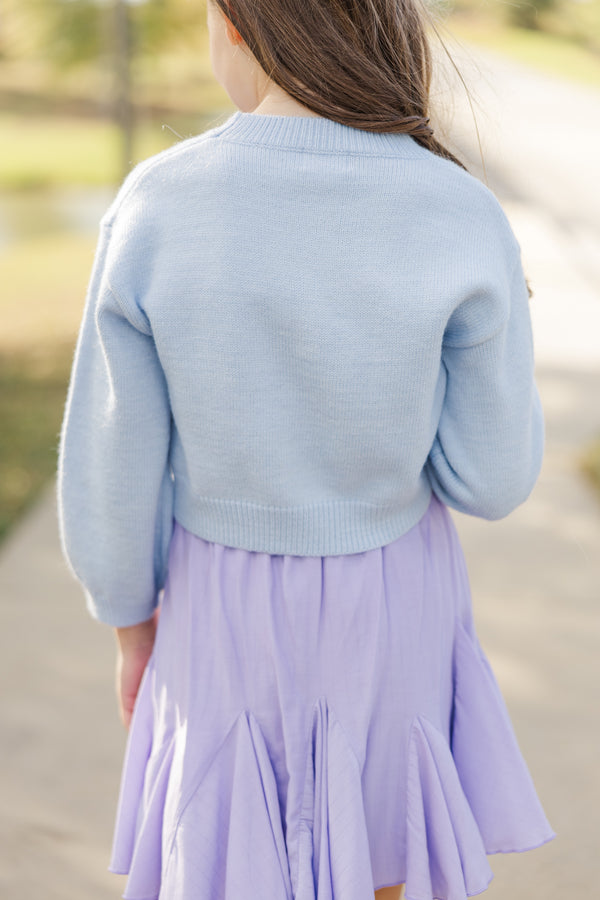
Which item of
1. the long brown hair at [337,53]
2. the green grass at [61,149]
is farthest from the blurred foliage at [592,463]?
the green grass at [61,149]

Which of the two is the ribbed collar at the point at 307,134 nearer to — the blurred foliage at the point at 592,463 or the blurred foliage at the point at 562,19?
the blurred foliage at the point at 592,463

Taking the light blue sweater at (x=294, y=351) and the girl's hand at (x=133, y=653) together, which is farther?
the girl's hand at (x=133, y=653)

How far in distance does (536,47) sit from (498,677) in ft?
96.3

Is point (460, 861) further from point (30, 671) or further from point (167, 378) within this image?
point (30, 671)

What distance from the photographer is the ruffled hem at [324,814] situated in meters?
1.29

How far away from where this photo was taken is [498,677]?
276 cm

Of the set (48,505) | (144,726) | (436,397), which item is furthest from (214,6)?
(48,505)

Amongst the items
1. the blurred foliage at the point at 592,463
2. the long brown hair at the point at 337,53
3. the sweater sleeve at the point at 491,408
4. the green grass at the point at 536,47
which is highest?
the long brown hair at the point at 337,53

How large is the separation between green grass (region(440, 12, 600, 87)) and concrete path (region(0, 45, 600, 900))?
871 inches

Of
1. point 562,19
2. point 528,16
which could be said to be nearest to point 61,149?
point 528,16

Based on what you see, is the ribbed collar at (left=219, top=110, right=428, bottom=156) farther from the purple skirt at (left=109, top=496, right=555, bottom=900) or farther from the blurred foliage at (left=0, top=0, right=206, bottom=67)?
the blurred foliage at (left=0, top=0, right=206, bottom=67)

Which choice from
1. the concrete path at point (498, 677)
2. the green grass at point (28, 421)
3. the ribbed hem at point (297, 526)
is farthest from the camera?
the green grass at point (28, 421)

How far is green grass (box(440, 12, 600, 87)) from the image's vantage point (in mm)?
25281

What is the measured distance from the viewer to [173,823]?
131 centimetres
